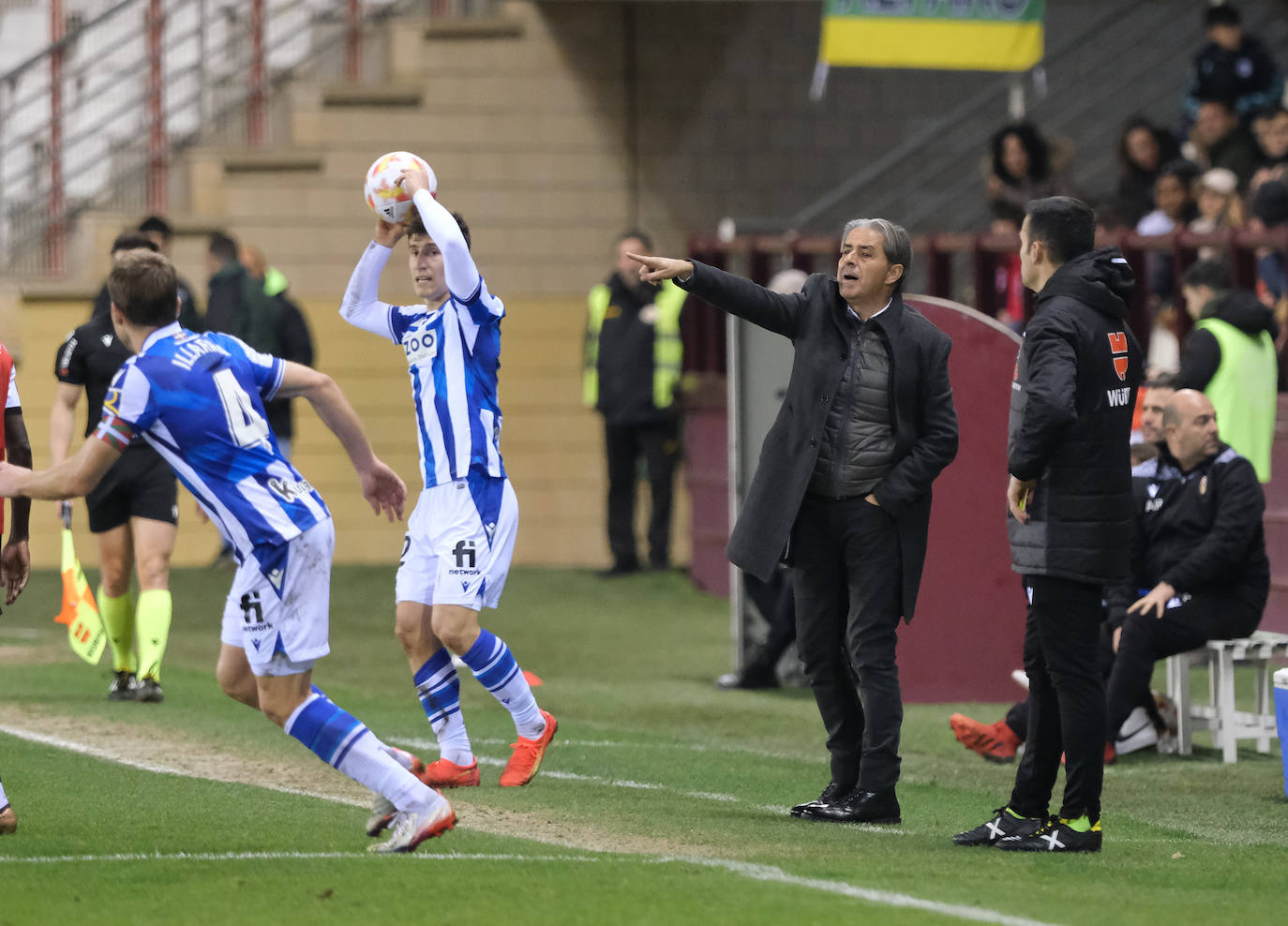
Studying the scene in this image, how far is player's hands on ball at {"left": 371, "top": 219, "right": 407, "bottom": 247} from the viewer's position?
7430mm

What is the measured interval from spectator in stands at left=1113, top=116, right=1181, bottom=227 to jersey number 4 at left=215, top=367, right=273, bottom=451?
9591 mm

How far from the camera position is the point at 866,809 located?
22.7 ft

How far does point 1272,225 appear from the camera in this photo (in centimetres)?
1221

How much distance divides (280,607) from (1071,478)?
2.49 meters

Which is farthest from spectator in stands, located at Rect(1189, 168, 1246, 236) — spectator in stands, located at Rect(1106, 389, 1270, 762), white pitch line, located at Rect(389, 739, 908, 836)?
white pitch line, located at Rect(389, 739, 908, 836)

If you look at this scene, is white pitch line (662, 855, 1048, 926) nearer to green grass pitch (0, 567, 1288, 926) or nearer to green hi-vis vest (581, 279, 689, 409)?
green grass pitch (0, 567, 1288, 926)

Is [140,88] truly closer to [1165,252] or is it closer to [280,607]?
[1165,252]

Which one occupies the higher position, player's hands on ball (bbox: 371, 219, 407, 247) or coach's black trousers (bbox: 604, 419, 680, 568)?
player's hands on ball (bbox: 371, 219, 407, 247)

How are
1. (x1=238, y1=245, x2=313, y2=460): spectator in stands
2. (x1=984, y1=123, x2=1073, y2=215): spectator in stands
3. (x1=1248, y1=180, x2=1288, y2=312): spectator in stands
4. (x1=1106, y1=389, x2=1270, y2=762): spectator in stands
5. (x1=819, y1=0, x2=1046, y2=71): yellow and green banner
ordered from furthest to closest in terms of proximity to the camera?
(x1=238, y1=245, x2=313, y2=460): spectator in stands → (x1=819, y1=0, x2=1046, y2=71): yellow and green banner → (x1=984, y1=123, x2=1073, y2=215): spectator in stands → (x1=1248, y1=180, x2=1288, y2=312): spectator in stands → (x1=1106, y1=389, x2=1270, y2=762): spectator in stands

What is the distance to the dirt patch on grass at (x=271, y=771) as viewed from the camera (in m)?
6.57

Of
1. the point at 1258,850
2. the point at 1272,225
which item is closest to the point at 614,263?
the point at 1272,225

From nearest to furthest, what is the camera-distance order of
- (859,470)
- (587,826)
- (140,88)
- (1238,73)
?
(587,826) → (859,470) → (1238,73) → (140,88)

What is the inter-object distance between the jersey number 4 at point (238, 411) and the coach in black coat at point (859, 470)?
1656 mm

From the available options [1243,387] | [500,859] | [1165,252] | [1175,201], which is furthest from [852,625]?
[1175,201]
